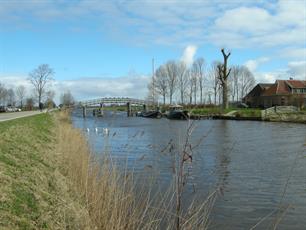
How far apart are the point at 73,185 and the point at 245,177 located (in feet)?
23.5

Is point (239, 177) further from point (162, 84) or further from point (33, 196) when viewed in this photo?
point (162, 84)

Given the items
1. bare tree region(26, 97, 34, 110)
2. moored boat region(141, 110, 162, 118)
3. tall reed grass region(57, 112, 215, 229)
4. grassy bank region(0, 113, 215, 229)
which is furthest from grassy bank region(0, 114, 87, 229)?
→ bare tree region(26, 97, 34, 110)

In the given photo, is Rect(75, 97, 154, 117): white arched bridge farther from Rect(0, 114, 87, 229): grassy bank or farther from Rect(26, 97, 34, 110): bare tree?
Rect(0, 114, 87, 229): grassy bank

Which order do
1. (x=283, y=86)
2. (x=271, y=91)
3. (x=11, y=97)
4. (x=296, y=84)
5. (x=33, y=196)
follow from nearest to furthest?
(x=33, y=196) → (x=296, y=84) → (x=283, y=86) → (x=271, y=91) → (x=11, y=97)

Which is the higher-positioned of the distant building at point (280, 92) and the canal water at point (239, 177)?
the distant building at point (280, 92)

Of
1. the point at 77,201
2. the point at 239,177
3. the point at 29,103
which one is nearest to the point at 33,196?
the point at 77,201

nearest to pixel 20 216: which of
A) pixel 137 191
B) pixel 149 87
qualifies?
pixel 137 191

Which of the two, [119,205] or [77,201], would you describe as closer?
[119,205]

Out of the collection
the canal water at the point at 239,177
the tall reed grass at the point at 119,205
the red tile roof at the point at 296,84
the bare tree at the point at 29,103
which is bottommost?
the canal water at the point at 239,177

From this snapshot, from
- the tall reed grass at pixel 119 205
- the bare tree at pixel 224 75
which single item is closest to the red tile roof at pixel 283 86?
the bare tree at pixel 224 75

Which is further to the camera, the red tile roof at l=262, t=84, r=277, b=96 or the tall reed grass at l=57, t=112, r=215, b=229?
the red tile roof at l=262, t=84, r=277, b=96

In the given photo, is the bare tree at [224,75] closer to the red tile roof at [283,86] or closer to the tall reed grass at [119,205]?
the red tile roof at [283,86]

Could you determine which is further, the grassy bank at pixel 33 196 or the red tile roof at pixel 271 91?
the red tile roof at pixel 271 91

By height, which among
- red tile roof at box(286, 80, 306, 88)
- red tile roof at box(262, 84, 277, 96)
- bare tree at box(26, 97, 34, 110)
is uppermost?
red tile roof at box(286, 80, 306, 88)
